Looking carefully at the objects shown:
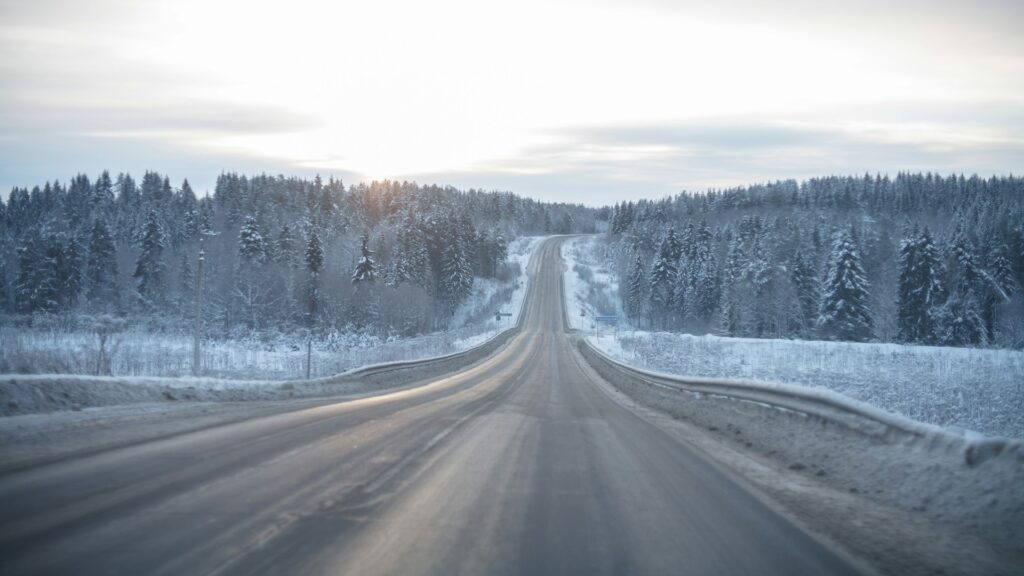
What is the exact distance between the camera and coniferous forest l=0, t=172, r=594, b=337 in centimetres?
7019

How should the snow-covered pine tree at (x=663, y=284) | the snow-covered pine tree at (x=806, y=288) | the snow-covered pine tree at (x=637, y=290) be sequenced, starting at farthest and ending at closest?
the snow-covered pine tree at (x=637, y=290) < the snow-covered pine tree at (x=663, y=284) < the snow-covered pine tree at (x=806, y=288)

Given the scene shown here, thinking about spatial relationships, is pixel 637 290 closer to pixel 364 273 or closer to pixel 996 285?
pixel 364 273

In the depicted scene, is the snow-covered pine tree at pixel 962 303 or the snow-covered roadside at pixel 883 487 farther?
the snow-covered pine tree at pixel 962 303

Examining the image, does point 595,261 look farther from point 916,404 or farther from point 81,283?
point 916,404

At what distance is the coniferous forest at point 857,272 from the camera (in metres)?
59.0

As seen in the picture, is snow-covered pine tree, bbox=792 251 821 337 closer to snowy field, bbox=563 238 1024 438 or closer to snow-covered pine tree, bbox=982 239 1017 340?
snow-covered pine tree, bbox=982 239 1017 340

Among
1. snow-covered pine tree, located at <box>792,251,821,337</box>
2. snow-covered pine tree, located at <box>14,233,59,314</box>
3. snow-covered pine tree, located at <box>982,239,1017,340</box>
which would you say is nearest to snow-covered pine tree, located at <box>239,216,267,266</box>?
snow-covered pine tree, located at <box>14,233,59,314</box>

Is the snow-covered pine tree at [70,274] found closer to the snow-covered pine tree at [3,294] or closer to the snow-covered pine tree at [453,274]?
the snow-covered pine tree at [3,294]

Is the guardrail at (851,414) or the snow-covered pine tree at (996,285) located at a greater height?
the snow-covered pine tree at (996,285)

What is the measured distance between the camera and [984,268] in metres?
61.6

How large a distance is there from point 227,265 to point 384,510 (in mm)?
93217

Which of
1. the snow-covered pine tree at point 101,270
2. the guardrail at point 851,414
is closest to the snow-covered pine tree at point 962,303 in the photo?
the guardrail at point 851,414

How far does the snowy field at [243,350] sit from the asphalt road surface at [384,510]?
16.0 metres

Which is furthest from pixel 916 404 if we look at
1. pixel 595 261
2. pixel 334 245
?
pixel 595 261
